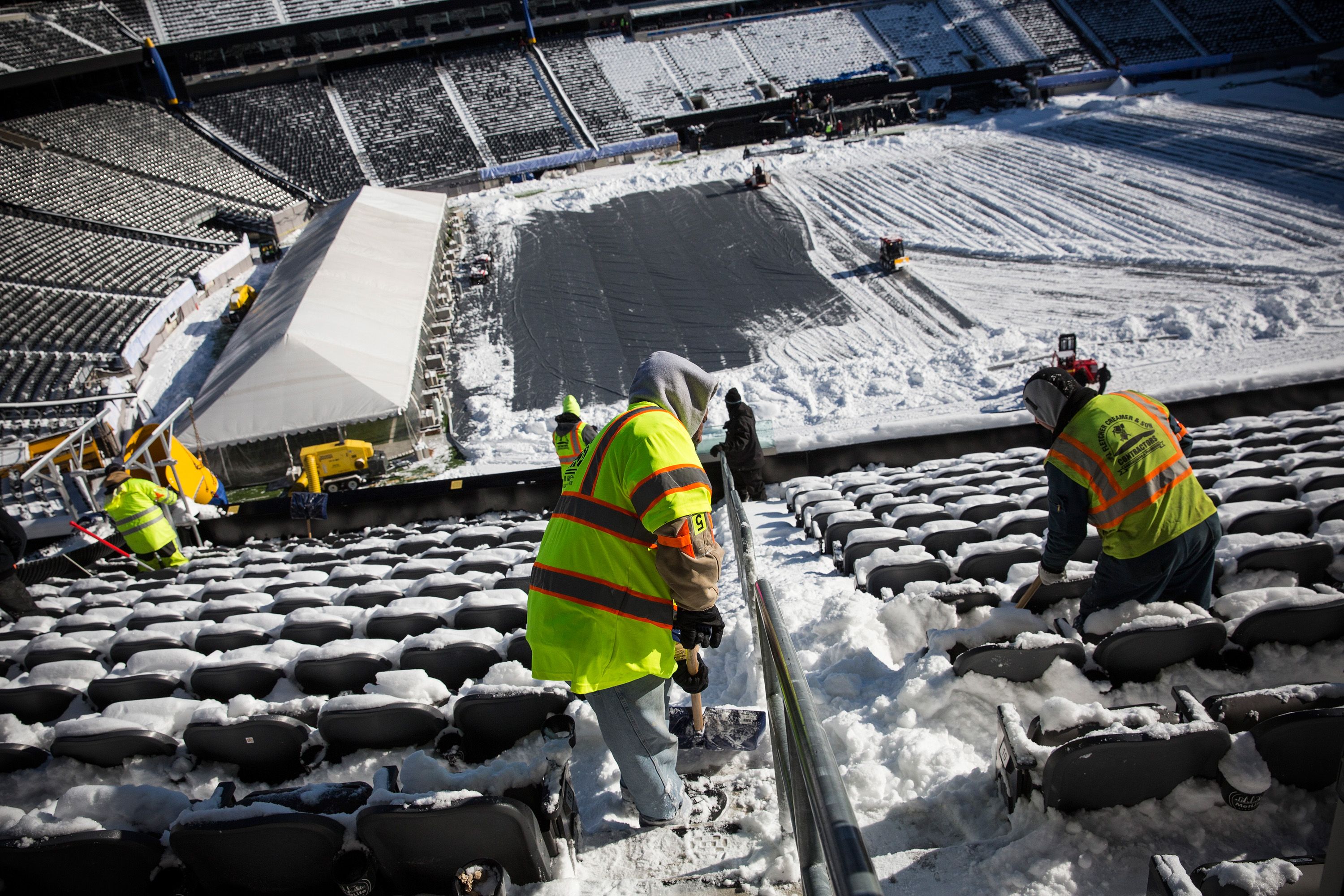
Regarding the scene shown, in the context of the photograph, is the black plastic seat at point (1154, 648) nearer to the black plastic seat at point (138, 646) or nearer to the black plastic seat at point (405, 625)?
the black plastic seat at point (405, 625)

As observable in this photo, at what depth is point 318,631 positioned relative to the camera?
4473mm

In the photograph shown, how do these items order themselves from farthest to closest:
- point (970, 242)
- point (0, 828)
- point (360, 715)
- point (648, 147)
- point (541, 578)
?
point (648, 147)
point (970, 242)
point (360, 715)
point (541, 578)
point (0, 828)

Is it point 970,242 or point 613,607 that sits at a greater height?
point 970,242

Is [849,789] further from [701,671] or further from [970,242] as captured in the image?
[970,242]

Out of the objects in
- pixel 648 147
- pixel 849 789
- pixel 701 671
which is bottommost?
pixel 849 789

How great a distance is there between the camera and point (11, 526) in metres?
7.60

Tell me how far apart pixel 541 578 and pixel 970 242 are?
17.5m

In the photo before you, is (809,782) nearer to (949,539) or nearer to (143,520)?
(949,539)

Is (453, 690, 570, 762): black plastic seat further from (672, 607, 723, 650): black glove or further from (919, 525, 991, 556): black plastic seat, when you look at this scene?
(919, 525, 991, 556): black plastic seat

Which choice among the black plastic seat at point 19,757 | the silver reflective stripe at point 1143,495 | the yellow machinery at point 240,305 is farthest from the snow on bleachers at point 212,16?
the silver reflective stripe at point 1143,495

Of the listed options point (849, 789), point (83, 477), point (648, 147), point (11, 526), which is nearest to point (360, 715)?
point (849, 789)

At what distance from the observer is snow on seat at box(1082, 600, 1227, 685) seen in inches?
121

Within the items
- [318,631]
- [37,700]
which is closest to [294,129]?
[37,700]

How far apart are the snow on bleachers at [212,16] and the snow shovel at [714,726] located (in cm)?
4388
